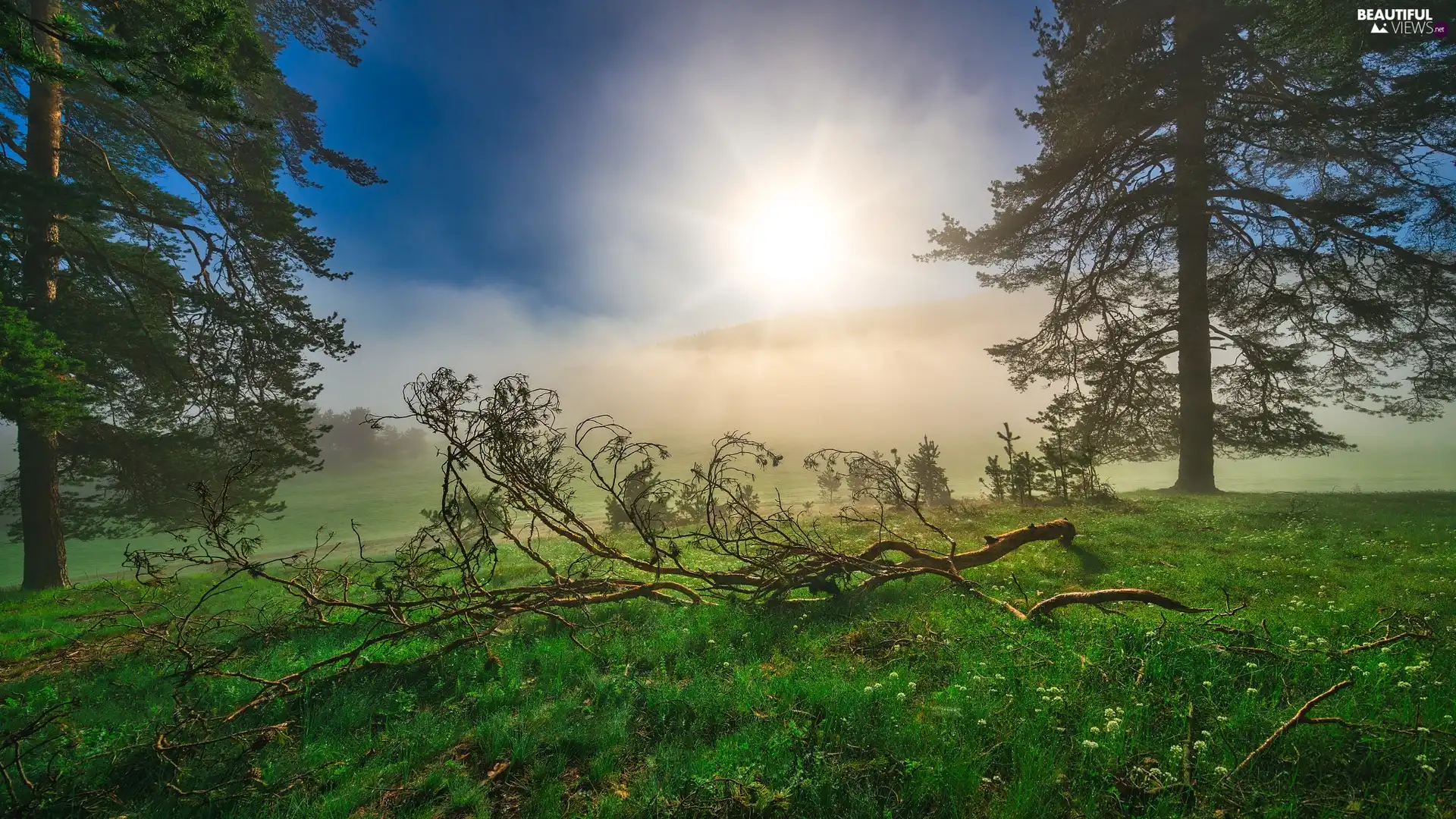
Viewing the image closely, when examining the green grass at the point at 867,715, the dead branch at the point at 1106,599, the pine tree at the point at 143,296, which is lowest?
the green grass at the point at 867,715

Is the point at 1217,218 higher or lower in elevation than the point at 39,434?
higher

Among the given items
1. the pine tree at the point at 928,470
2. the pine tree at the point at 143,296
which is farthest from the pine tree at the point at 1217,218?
the pine tree at the point at 143,296

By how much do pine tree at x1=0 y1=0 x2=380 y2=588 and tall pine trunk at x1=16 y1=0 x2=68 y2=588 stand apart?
1.4 inches

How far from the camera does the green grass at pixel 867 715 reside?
2688mm

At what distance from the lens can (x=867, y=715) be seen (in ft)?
11.4

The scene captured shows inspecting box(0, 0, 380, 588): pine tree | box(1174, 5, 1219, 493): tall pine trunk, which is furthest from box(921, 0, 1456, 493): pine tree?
box(0, 0, 380, 588): pine tree

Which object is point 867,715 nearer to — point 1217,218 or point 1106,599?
point 1106,599

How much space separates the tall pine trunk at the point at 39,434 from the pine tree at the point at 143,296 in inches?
1.4

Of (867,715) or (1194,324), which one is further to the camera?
(1194,324)

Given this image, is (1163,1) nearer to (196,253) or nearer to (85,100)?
(196,253)

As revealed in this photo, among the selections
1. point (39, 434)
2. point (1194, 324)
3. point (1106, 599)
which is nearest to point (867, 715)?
point (1106, 599)

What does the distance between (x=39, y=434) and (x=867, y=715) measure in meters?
21.0

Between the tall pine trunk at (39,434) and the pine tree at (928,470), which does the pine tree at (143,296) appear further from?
the pine tree at (928,470)

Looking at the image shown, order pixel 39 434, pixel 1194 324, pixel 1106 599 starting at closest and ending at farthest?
pixel 1106 599 < pixel 39 434 < pixel 1194 324
